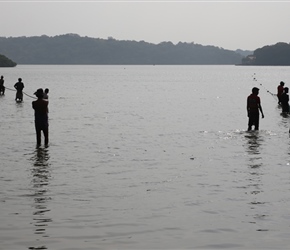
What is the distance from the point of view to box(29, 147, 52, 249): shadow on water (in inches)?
412

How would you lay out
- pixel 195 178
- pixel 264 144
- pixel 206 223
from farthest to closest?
pixel 264 144
pixel 195 178
pixel 206 223

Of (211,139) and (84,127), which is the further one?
(84,127)

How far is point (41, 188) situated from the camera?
13.5 metres

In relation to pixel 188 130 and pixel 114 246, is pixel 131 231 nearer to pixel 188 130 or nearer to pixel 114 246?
pixel 114 246

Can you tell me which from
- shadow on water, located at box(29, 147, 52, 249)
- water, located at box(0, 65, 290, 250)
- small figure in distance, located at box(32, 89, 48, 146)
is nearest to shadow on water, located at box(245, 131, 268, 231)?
water, located at box(0, 65, 290, 250)

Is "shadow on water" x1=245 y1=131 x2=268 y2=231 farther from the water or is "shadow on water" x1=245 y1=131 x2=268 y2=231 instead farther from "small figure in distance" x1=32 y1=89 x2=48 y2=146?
"small figure in distance" x1=32 y1=89 x2=48 y2=146

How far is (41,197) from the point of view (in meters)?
12.5

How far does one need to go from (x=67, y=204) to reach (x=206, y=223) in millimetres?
2658

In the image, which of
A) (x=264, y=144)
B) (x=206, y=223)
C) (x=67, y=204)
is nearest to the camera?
(x=206, y=223)

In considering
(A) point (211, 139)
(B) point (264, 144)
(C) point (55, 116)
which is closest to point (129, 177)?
(B) point (264, 144)

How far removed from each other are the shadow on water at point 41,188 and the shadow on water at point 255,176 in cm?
323

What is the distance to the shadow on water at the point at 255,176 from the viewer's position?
11337 mm

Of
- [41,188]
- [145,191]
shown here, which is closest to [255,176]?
[145,191]

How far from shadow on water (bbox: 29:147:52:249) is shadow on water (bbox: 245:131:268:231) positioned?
127 inches
